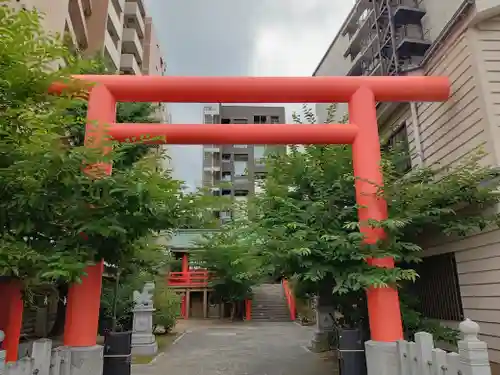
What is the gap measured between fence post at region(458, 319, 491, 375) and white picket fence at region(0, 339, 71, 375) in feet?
14.8

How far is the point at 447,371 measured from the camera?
4375 millimetres

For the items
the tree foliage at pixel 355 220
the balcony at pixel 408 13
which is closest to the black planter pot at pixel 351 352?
the tree foliage at pixel 355 220

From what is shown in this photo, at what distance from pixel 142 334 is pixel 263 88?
8.45 meters

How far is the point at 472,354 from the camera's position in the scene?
157 inches

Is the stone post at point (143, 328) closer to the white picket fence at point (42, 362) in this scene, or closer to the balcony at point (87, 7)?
the white picket fence at point (42, 362)

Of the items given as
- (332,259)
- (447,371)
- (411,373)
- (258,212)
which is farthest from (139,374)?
(447,371)

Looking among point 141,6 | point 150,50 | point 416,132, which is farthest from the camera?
point 150,50

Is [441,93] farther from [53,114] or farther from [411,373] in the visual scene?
[53,114]

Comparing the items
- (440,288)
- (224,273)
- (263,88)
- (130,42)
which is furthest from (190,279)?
(263,88)

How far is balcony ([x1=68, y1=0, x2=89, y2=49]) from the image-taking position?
60.4 feet

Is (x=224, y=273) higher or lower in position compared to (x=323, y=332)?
higher

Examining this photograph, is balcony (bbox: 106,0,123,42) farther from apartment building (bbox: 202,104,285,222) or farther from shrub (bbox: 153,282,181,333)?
apartment building (bbox: 202,104,285,222)

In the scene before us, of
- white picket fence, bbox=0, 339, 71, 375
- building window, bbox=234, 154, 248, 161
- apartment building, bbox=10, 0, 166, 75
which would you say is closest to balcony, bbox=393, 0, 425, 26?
apartment building, bbox=10, 0, 166, 75

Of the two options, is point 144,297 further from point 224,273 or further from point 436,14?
point 436,14
